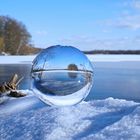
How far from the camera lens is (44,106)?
4680 millimetres

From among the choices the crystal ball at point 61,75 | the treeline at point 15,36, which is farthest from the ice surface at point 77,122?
the treeline at point 15,36

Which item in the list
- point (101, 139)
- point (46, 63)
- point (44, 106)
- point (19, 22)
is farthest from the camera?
point (19, 22)

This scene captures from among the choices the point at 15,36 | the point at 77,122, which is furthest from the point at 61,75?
the point at 15,36

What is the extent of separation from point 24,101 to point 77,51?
1.45 meters

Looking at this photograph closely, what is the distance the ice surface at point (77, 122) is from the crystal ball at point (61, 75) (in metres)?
0.13

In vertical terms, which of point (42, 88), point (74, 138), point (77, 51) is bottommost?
point (74, 138)

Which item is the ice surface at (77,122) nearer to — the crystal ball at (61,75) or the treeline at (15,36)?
the crystal ball at (61,75)

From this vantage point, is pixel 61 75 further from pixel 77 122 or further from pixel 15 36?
pixel 15 36

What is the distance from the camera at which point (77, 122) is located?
12.8 ft

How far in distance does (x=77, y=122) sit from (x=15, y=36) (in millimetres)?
56906

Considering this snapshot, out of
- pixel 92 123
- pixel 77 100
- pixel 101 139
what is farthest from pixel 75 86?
pixel 101 139

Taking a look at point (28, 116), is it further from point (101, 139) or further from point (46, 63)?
point (101, 139)

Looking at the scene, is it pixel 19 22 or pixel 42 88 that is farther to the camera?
pixel 19 22

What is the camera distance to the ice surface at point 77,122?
3.61 metres
